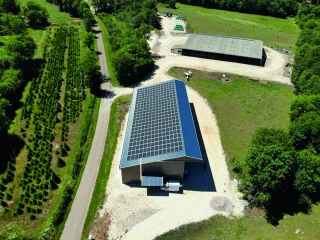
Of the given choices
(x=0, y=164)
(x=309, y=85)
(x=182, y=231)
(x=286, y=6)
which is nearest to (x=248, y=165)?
(x=182, y=231)

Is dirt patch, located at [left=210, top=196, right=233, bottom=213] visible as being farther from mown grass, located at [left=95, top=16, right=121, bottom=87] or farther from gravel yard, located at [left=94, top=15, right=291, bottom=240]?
mown grass, located at [left=95, top=16, right=121, bottom=87]

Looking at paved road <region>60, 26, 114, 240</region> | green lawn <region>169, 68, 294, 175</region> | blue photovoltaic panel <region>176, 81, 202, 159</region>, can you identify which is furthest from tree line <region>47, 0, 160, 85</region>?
blue photovoltaic panel <region>176, 81, 202, 159</region>

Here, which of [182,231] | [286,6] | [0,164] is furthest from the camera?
[286,6]

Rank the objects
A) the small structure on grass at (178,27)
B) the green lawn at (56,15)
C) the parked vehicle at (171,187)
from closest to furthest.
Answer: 1. the parked vehicle at (171,187)
2. the small structure on grass at (178,27)
3. the green lawn at (56,15)

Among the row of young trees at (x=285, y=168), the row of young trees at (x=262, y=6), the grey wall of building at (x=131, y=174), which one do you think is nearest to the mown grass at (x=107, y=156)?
the grey wall of building at (x=131, y=174)

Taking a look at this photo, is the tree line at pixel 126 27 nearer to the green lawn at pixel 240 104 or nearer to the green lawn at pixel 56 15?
the green lawn at pixel 56 15

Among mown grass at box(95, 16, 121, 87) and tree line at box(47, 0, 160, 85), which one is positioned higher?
tree line at box(47, 0, 160, 85)

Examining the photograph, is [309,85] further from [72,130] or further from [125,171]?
[72,130]
